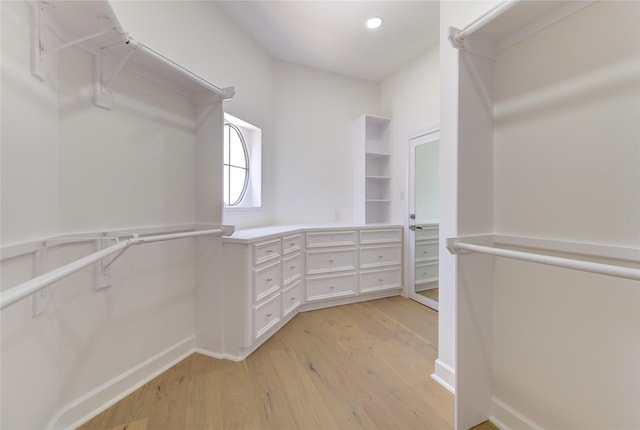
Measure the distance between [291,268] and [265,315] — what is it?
1.97 ft

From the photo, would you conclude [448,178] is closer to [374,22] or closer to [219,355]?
[374,22]

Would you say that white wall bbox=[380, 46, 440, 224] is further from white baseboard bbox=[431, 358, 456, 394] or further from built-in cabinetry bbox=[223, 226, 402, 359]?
white baseboard bbox=[431, 358, 456, 394]

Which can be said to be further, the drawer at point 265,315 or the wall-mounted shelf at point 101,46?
the drawer at point 265,315

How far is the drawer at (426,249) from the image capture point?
3262mm

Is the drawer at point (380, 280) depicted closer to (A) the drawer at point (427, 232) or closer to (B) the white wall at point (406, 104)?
(A) the drawer at point (427, 232)

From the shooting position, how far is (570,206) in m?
1.17

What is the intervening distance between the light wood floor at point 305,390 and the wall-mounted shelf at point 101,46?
1784 millimetres

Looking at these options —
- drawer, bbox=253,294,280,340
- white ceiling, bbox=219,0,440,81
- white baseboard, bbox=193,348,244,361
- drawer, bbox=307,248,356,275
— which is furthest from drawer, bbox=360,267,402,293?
white ceiling, bbox=219,0,440,81

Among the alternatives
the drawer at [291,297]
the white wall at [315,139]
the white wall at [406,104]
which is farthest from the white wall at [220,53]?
the white wall at [406,104]

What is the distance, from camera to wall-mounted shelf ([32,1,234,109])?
1.15m

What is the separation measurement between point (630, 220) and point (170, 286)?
2.52 meters

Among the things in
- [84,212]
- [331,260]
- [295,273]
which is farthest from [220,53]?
[331,260]

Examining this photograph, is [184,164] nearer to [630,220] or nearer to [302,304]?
[302,304]

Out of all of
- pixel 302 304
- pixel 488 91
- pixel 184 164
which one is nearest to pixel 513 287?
pixel 488 91
